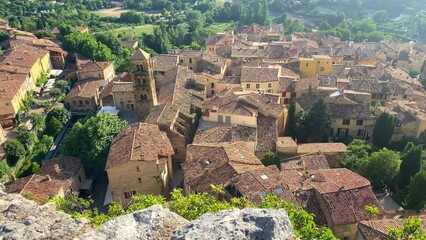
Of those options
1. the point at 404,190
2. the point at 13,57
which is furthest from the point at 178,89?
the point at 13,57

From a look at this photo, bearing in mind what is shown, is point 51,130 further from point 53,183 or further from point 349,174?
point 349,174

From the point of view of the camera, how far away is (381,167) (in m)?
36.3

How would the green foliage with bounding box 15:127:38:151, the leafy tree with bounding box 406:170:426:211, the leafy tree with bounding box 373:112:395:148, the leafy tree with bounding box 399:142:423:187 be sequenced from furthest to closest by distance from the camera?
1. the green foliage with bounding box 15:127:38:151
2. the leafy tree with bounding box 373:112:395:148
3. the leafy tree with bounding box 399:142:423:187
4. the leafy tree with bounding box 406:170:426:211

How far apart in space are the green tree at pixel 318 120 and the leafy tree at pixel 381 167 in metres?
9.05

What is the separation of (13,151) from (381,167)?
45393 millimetres

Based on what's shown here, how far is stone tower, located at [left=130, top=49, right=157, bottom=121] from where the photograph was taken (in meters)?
46.2

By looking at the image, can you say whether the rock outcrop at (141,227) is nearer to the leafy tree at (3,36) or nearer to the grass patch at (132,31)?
the leafy tree at (3,36)

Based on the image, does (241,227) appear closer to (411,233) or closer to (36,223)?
(36,223)

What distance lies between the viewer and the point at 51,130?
5456cm

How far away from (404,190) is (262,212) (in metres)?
29.9

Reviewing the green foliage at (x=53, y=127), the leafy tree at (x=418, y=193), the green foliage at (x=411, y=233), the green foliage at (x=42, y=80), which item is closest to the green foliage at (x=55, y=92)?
the green foliage at (x=42, y=80)

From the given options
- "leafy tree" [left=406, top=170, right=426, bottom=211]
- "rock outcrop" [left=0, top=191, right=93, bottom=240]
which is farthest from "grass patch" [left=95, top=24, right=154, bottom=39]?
"rock outcrop" [left=0, top=191, right=93, bottom=240]

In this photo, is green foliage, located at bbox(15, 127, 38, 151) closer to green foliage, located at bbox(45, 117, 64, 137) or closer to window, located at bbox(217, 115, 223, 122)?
green foliage, located at bbox(45, 117, 64, 137)

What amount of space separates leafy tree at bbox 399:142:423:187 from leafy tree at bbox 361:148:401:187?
657 mm
